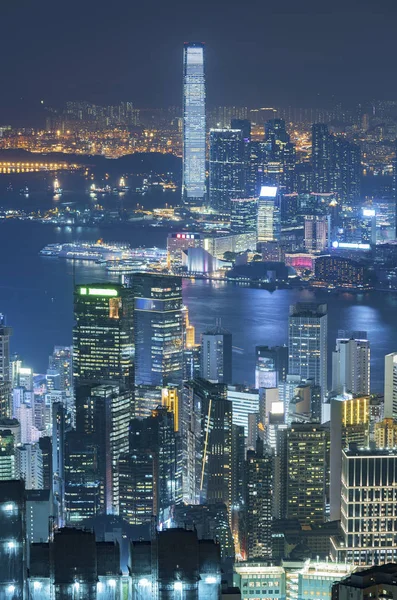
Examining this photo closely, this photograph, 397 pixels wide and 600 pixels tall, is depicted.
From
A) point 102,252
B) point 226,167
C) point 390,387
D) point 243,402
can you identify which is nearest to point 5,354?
point 243,402

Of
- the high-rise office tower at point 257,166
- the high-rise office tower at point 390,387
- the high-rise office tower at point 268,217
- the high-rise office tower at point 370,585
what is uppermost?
the high-rise office tower at point 257,166

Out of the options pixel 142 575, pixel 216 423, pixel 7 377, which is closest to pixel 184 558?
pixel 142 575

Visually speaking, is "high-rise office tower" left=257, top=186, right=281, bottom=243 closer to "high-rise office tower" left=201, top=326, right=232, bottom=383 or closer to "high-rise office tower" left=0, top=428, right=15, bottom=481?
"high-rise office tower" left=201, top=326, right=232, bottom=383

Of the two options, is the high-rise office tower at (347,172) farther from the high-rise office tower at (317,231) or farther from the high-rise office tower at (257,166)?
the high-rise office tower at (317,231)

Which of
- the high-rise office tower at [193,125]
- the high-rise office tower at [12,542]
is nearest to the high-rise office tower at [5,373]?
the high-rise office tower at [12,542]

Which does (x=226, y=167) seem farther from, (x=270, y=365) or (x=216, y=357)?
(x=270, y=365)

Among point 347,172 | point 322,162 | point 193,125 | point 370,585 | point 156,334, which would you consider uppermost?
point 193,125
